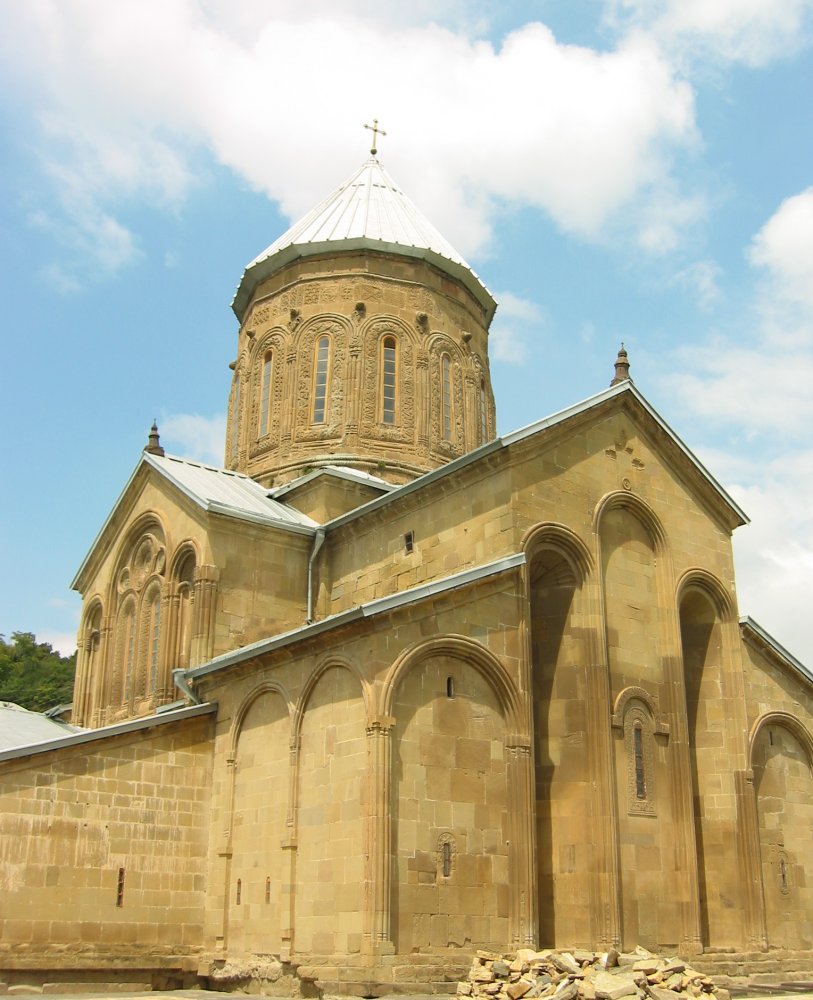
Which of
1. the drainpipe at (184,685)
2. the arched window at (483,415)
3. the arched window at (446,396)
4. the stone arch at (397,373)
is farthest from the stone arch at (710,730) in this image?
the drainpipe at (184,685)

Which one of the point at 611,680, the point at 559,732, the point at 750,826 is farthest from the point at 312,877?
the point at 750,826

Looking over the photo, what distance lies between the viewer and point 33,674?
48625 mm

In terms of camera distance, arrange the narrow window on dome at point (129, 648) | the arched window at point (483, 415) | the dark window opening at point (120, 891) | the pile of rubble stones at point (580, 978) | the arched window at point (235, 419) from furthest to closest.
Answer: the arched window at point (483, 415) < the arched window at point (235, 419) < the narrow window on dome at point (129, 648) < the dark window opening at point (120, 891) < the pile of rubble stones at point (580, 978)

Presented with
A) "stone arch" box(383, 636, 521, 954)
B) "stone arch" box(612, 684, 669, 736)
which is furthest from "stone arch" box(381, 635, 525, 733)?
"stone arch" box(612, 684, 669, 736)

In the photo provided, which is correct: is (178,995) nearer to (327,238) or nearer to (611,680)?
(611,680)

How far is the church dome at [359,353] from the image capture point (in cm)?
2077

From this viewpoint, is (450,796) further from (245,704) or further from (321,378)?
(321,378)

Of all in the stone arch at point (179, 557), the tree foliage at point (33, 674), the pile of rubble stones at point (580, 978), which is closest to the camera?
the pile of rubble stones at point (580, 978)

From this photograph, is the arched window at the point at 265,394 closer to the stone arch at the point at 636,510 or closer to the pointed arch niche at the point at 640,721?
the stone arch at the point at 636,510

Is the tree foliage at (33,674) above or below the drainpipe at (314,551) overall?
above

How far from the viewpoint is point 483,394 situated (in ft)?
74.8

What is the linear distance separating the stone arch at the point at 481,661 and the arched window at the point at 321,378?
8428 mm

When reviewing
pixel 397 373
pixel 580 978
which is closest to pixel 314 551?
pixel 397 373

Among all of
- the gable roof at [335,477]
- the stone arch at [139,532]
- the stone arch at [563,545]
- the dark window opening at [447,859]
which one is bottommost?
the dark window opening at [447,859]
